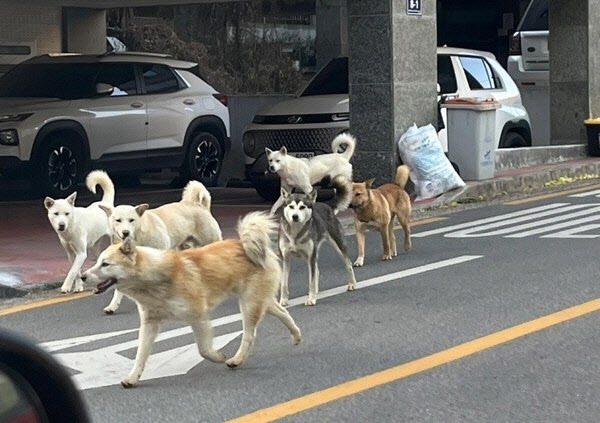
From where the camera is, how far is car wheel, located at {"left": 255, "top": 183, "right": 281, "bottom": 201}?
15641mm

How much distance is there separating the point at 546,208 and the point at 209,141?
17.9 ft

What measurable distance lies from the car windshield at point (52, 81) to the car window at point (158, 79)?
28.8 inches

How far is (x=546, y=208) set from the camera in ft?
46.8

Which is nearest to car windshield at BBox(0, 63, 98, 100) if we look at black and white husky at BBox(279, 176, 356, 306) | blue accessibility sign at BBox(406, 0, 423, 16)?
blue accessibility sign at BBox(406, 0, 423, 16)

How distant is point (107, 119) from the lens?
53.8ft

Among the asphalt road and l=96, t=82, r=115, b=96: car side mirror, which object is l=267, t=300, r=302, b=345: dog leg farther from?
l=96, t=82, r=115, b=96: car side mirror

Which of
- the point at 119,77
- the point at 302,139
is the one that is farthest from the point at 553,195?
the point at 119,77

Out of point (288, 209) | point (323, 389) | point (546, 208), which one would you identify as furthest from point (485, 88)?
point (323, 389)

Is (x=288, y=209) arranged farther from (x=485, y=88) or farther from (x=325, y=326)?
(x=485, y=88)

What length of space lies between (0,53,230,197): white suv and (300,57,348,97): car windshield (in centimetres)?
170

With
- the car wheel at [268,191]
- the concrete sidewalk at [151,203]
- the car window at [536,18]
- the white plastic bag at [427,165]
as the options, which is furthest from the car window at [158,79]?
the car window at [536,18]

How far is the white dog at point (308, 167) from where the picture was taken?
490 inches

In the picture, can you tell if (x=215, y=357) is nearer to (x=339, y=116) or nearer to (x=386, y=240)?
(x=386, y=240)

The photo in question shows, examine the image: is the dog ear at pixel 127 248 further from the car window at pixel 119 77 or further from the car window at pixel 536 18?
the car window at pixel 536 18
